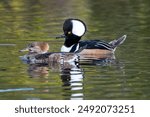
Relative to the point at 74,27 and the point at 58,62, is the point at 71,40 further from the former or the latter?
the point at 58,62

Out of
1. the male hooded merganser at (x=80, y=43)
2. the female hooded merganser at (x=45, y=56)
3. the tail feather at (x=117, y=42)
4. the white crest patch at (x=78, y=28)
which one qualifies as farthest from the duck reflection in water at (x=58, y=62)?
the white crest patch at (x=78, y=28)

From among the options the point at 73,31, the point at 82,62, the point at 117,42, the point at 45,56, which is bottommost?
the point at 82,62

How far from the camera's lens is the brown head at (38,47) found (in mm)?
17562

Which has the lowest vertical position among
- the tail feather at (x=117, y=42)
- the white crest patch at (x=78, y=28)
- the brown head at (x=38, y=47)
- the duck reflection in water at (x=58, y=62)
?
the duck reflection in water at (x=58, y=62)

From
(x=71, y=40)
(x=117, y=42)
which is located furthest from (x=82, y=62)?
(x=71, y=40)

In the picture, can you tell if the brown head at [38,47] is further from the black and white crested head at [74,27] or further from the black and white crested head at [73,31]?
the black and white crested head at [74,27]

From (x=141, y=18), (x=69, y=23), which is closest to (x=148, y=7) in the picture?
(x=141, y=18)

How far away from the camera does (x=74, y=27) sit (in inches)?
728

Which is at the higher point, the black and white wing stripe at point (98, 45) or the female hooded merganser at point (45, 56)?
the black and white wing stripe at point (98, 45)

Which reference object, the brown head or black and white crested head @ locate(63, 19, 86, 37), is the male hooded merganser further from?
the brown head

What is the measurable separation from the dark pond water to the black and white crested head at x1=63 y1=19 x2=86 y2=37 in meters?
0.46

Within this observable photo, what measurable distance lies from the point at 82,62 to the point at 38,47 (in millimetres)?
1300

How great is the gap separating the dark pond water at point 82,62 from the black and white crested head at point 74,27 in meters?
0.46

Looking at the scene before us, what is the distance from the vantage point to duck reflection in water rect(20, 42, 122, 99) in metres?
15.3
